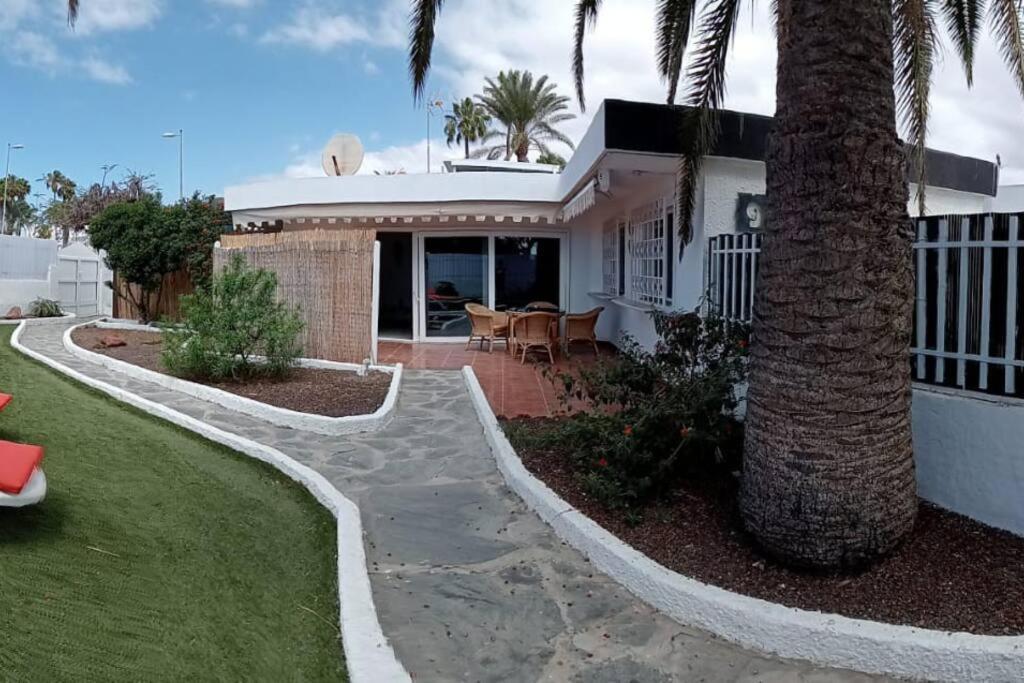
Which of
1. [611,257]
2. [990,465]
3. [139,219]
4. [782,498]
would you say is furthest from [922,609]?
[139,219]

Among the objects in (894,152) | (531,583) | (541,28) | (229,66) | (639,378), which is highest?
(229,66)

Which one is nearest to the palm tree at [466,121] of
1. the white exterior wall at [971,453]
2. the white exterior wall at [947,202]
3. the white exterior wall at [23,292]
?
the white exterior wall at [23,292]

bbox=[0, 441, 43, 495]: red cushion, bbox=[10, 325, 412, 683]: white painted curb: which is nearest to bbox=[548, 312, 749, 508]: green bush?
bbox=[10, 325, 412, 683]: white painted curb

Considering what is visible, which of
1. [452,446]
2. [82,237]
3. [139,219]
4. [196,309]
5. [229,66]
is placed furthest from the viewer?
[82,237]

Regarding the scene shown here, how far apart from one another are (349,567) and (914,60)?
639 cm

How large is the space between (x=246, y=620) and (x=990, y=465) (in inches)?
184

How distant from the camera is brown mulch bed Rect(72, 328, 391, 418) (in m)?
9.28

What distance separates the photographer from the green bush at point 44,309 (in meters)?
22.4

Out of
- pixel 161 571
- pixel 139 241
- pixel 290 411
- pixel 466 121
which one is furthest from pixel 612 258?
pixel 466 121

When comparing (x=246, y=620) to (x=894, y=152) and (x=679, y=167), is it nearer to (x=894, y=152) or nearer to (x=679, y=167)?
(x=894, y=152)

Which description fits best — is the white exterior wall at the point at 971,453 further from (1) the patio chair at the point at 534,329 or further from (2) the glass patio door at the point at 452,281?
(2) the glass patio door at the point at 452,281

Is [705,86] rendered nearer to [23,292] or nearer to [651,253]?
[651,253]

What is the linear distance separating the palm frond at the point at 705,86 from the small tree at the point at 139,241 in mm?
15736

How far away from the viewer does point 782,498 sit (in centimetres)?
416
